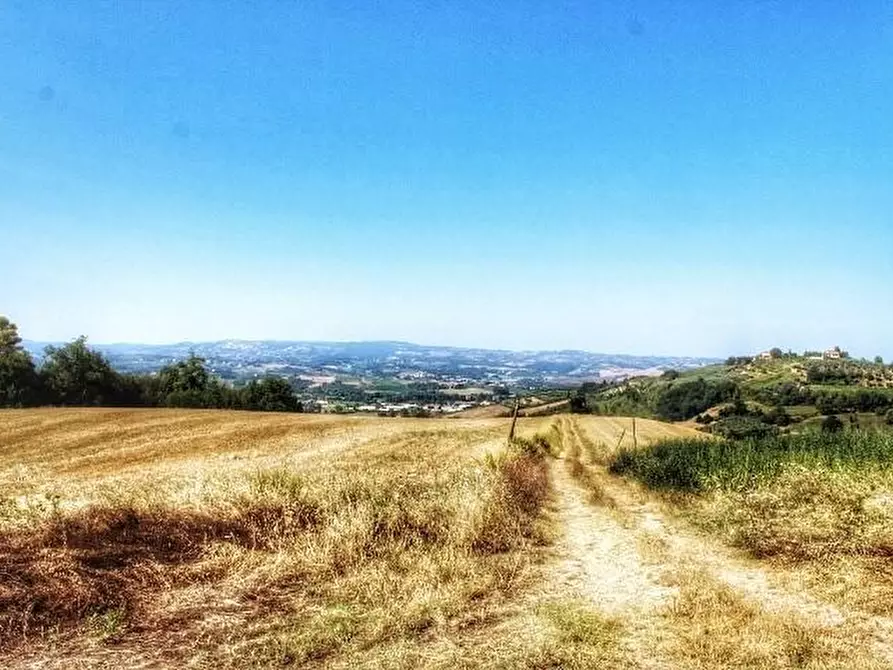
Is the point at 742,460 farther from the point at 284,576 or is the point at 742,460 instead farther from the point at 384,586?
the point at 284,576

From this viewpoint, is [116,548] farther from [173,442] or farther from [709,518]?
[173,442]

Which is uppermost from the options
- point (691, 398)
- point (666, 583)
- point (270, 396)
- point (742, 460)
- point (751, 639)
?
point (751, 639)

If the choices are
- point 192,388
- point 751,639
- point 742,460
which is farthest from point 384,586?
point 192,388

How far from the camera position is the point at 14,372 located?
6850 centimetres

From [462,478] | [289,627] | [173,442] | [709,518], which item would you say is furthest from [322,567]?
[173,442]

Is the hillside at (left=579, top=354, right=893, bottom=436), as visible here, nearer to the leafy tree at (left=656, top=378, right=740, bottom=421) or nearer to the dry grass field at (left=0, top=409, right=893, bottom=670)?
the leafy tree at (left=656, top=378, right=740, bottom=421)

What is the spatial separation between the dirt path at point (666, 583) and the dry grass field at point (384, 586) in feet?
0.17

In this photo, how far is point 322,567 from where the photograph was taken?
31.6 feet

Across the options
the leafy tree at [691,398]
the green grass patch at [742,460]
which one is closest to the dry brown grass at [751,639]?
the green grass patch at [742,460]

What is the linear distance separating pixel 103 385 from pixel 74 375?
3.45 m

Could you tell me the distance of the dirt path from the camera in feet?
25.8

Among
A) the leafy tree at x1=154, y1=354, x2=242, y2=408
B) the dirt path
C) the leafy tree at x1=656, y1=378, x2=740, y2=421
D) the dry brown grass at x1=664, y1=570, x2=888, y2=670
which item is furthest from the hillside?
the dry brown grass at x1=664, y1=570, x2=888, y2=670

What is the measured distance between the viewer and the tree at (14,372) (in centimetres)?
6725

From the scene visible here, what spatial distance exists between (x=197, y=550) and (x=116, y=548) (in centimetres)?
114
